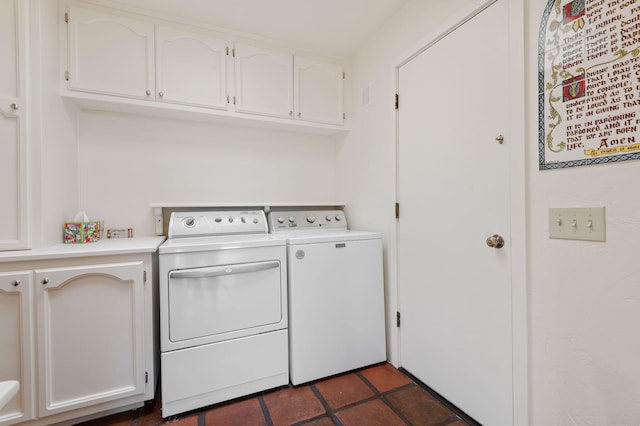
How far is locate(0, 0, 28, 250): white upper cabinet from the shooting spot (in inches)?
54.4

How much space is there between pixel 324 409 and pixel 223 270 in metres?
0.94

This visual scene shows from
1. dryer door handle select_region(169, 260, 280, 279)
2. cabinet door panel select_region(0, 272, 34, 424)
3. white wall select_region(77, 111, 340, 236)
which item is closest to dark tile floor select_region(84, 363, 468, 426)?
cabinet door panel select_region(0, 272, 34, 424)

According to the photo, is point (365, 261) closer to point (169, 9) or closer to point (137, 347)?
point (137, 347)

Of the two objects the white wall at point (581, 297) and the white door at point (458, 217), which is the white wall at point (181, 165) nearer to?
the white door at point (458, 217)

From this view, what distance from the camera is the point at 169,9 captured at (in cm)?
186

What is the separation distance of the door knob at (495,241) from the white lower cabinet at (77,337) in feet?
5.69

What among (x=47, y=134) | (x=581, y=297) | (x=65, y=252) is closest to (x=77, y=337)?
(x=65, y=252)

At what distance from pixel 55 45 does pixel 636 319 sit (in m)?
2.97

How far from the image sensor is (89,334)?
1.43 metres

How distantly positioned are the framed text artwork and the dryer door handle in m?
1.43

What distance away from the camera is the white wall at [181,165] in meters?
2.01

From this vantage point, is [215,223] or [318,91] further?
[318,91]

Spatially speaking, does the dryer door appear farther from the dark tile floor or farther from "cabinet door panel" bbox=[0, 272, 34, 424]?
"cabinet door panel" bbox=[0, 272, 34, 424]

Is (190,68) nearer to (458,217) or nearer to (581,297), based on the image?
(458,217)
